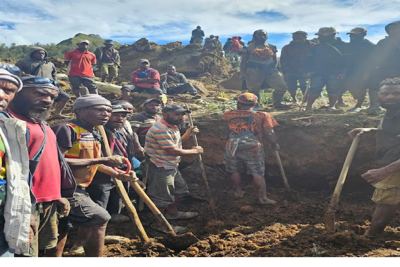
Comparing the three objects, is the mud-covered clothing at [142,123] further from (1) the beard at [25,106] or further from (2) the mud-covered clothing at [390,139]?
(2) the mud-covered clothing at [390,139]

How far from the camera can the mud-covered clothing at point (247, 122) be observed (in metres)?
4.94

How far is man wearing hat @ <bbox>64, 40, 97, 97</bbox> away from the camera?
7715mm

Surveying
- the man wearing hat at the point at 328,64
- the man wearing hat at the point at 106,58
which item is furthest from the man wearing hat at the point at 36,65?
the man wearing hat at the point at 328,64

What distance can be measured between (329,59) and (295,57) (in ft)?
3.51

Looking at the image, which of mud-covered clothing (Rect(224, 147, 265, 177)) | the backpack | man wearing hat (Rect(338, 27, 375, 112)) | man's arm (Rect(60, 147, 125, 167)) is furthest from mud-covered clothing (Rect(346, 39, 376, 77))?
man's arm (Rect(60, 147, 125, 167))

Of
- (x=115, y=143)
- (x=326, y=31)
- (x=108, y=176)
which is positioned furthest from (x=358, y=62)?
(x=108, y=176)

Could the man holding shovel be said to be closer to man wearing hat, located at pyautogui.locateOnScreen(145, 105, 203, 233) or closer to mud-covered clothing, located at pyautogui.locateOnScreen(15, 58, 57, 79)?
man wearing hat, located at pyautogui.locateOnScreen(145, 105, 203, 233)

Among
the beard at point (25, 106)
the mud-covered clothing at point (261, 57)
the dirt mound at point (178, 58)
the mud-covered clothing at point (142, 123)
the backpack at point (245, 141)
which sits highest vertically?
the dirt mound at point (178, 58)

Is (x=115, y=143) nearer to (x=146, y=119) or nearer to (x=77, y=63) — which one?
(x=146, y=119)

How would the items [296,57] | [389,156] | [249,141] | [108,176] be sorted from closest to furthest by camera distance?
[389,156]
[108,176]
[249,141]
[296,57]

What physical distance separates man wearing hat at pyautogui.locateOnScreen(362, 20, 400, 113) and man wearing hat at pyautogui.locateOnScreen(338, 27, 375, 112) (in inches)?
5.8

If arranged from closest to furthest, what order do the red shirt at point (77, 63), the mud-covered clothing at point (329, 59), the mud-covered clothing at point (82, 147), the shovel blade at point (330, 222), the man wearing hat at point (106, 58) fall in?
1. the mud-covered clothing at point (82, 147)
2. the shovel blade at point (330, 222)
3. the mud-covered clothing at point (329, 59)
4. the red shirt at point (77, 63)
5. the man wearing hat at point (106, 58)

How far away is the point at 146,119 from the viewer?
17.6ft

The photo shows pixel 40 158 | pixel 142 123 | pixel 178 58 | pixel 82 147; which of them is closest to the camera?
pixel 40 158
